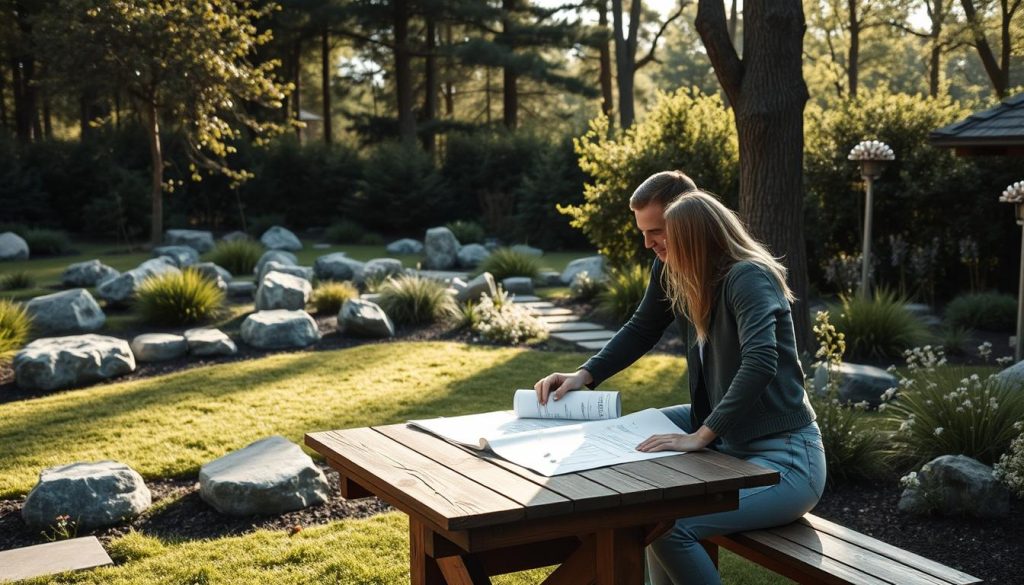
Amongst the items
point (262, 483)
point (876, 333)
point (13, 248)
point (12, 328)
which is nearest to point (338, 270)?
point (12, 328)

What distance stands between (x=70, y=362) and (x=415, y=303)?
370 cm

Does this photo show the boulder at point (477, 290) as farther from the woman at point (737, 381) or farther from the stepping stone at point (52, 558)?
the woman at point (737, 381)

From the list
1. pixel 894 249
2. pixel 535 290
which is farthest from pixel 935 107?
pixel 535 290

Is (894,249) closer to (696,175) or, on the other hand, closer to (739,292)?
(696,175)

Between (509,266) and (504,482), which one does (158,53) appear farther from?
(504,482)

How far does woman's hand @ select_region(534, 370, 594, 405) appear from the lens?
10.4ft

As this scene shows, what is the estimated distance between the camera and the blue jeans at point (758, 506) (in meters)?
2.76

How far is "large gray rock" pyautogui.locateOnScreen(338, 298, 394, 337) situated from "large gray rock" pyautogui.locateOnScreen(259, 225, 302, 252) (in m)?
9.50

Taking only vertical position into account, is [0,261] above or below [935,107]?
below

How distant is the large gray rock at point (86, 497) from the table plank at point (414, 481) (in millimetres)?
2278

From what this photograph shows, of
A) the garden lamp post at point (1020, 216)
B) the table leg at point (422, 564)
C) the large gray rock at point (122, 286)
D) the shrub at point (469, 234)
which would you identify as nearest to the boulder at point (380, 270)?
the large gray rock at point (122, 286)

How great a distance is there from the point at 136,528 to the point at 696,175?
850 centimetres

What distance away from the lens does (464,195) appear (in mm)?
23266

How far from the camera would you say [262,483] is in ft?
16.3
